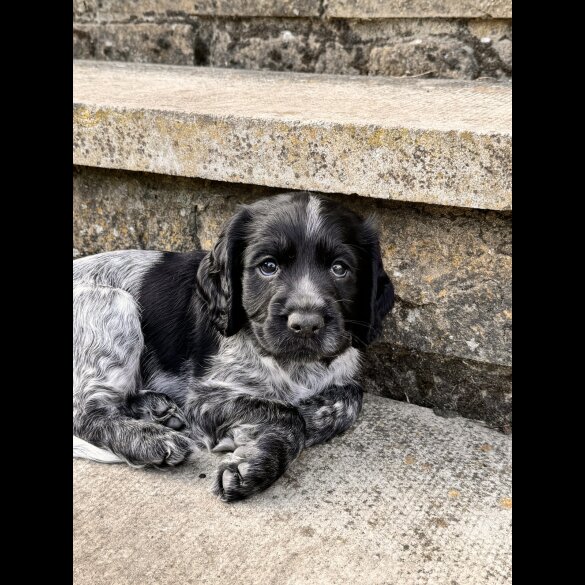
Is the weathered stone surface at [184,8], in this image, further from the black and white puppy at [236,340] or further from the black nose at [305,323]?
the black nose at [305,323]

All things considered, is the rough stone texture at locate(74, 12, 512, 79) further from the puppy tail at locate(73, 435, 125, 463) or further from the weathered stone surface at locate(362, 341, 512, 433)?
the puppy tail at locate(73, 435, 125, 463)

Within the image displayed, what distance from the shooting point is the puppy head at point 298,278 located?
2.79 metres

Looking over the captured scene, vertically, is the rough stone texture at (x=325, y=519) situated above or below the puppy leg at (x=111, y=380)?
below

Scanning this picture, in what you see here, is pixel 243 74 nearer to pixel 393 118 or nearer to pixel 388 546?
pixel 393 118

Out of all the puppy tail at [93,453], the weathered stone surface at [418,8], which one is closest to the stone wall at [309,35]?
the weathered stone surface at [418,8]

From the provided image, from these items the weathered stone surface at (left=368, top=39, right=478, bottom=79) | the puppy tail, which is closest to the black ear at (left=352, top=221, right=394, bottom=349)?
the puppy tail

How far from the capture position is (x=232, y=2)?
175 inches

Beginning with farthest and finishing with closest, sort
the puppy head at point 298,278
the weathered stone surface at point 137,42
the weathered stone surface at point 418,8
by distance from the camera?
the weathered stone surface at point 137,42 < the weathered stone surface at point 418,8 < the puppy head at point 298,278

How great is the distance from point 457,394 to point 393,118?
1.25 m

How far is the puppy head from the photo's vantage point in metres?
2.79

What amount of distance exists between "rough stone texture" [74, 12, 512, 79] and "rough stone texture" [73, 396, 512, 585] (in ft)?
6.84

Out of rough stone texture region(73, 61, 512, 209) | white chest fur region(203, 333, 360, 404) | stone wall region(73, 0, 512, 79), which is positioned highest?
stone wall region(73, 0, 512, 79)

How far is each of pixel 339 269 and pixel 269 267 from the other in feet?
0.90

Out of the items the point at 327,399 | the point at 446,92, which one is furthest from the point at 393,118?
the point at 327,399
